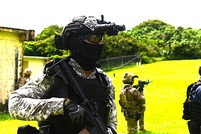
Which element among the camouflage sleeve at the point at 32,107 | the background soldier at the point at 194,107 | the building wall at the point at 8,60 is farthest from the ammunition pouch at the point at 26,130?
the building wall at the point at 8,60

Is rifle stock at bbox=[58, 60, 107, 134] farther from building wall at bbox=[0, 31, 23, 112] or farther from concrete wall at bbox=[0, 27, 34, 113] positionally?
building wall at bbox=[0, 31, 23, 112]

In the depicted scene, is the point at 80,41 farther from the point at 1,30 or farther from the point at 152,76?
the point at 152,76

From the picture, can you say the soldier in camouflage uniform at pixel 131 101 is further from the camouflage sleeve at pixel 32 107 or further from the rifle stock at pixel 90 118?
the camouflage sleeve at pixel 32 107

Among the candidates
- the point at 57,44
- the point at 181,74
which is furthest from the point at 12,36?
the point at 181,74

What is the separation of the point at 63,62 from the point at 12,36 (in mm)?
10064

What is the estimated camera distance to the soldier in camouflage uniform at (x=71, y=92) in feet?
8.43

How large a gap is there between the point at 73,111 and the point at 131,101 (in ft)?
18.1

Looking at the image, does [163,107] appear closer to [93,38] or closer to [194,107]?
[194,107]

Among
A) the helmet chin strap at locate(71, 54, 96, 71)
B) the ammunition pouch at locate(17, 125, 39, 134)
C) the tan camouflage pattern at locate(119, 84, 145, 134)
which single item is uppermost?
the helmet chin strap at locate(71, 54, 96, 71)

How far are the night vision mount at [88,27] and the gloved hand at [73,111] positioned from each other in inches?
22.9

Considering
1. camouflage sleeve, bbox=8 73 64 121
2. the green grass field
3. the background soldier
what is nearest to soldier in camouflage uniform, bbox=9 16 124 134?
camouflage sleeve, bbox=8 73 64 121

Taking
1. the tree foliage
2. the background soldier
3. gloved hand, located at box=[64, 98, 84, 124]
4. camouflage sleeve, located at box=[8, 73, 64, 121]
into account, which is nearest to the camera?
gloved hand, located at box=[64, 98, 84, 124]

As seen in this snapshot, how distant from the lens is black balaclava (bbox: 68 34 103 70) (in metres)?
2.91

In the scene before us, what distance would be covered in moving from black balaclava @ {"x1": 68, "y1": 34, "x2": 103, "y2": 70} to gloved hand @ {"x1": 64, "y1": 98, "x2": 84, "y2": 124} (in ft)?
1.55
